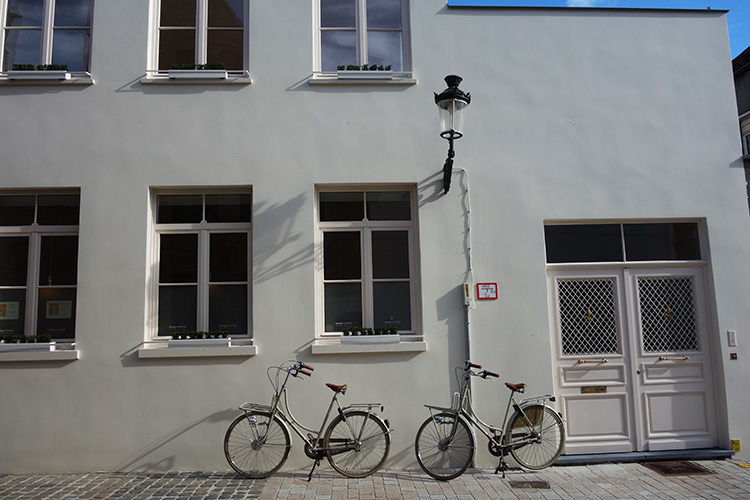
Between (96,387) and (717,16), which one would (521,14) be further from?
(96,387)

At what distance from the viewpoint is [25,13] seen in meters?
6.57

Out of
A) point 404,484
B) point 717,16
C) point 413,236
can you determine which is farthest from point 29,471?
point 717,16

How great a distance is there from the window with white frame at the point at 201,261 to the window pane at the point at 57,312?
34.9 inches

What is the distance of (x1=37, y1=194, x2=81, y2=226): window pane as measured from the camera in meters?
6.26

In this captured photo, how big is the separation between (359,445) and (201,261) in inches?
101

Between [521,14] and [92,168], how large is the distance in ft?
16.7

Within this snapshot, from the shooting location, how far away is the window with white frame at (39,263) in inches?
242

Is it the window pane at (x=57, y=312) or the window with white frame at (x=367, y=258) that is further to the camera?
the window with white frame at (x=367, y=258)

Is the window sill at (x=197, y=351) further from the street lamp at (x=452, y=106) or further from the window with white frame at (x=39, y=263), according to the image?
the street lamp at (x=452, y=106)

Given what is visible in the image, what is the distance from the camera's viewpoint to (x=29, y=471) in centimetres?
577

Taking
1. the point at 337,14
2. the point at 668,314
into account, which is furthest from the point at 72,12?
the point at 668,314

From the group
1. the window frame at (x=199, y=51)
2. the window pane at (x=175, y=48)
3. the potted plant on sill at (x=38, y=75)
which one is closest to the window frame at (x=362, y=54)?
the window frame at (x=199, y=51)

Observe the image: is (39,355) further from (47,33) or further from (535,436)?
(535,436)

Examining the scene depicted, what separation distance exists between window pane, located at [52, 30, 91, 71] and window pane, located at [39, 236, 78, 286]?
1.97 metres
